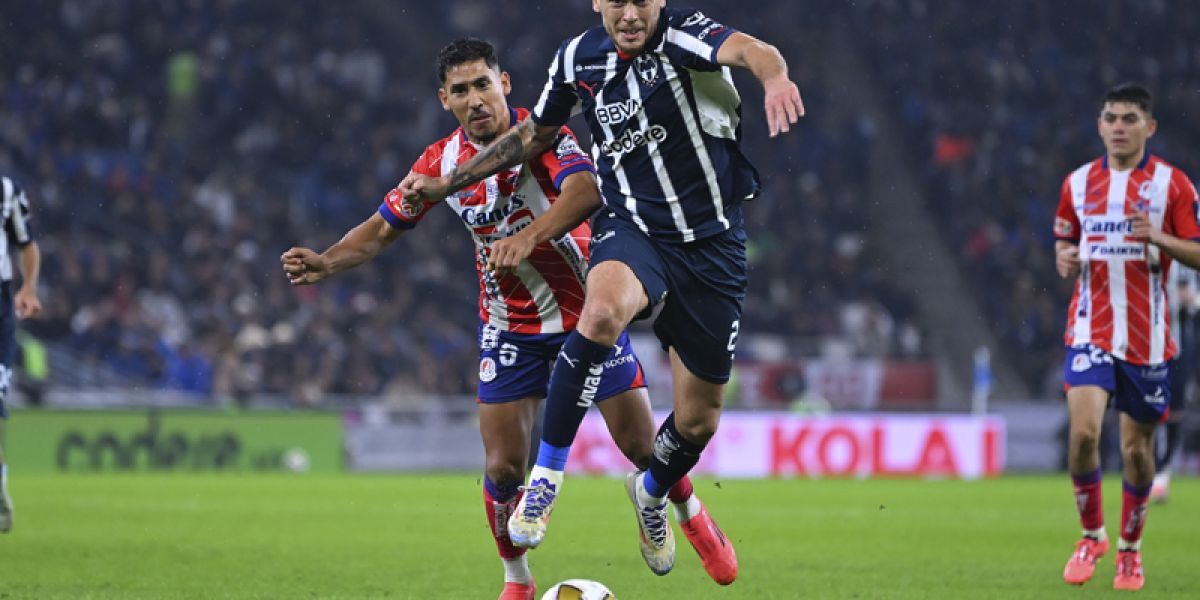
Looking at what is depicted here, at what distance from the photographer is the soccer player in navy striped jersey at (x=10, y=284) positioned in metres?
9.16

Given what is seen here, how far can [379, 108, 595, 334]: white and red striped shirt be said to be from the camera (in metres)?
6.32

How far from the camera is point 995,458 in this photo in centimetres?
1961

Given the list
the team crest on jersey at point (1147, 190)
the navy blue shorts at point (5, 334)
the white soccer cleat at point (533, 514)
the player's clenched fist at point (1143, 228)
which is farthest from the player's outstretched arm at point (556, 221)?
the navy blue shorts at point (5, 334)

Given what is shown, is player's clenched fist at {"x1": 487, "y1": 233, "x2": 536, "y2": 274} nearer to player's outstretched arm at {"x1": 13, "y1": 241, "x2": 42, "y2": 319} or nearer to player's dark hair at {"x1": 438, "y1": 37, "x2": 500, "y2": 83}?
player's dark hair at {"x1": 438, "y1": 37, "x2": 500, "y2": 83}

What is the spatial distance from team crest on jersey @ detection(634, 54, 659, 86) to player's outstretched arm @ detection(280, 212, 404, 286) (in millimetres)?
1272

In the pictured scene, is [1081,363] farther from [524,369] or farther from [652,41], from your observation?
[652,41]

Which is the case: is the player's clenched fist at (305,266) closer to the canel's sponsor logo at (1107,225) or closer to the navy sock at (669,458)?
the navy sock at (669,458)

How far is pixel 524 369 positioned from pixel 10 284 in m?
4.40

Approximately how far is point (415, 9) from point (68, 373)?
11087mm

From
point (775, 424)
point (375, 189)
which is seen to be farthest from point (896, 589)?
point (375, 189)

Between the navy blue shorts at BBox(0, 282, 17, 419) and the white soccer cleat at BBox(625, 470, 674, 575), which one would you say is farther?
the navy blue shorts at BBox(0, 282, 17, 419)

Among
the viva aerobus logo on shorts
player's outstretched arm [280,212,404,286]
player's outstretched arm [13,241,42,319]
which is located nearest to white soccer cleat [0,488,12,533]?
player's outstretched arm [13,241,42,319]

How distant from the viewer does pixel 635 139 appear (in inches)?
231

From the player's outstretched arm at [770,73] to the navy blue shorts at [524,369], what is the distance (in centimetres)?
140
